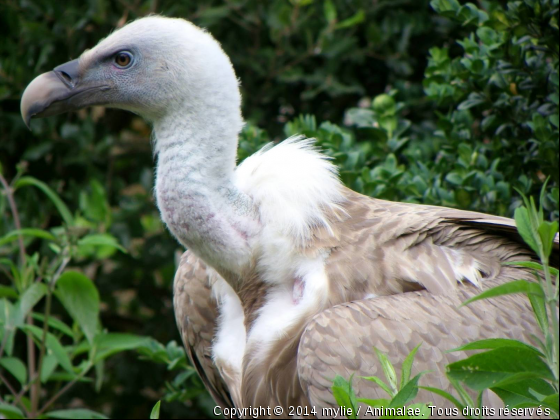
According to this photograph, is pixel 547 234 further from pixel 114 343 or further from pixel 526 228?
pixel 114 343

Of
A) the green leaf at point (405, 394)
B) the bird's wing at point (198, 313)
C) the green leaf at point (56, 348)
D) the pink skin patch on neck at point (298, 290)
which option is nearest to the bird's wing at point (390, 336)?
the pink skin patch on neck at point (298, 290)

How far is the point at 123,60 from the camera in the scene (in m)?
2.72

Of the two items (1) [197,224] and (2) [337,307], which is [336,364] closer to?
(2) [337,307]

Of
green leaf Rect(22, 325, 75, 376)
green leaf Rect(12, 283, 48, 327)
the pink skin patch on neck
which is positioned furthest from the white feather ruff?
green leaf Rect(22, 325, 75, 376)

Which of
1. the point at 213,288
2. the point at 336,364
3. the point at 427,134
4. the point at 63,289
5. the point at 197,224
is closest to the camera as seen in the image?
the point at 336,364

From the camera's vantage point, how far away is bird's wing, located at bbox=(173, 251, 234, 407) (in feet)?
10.1

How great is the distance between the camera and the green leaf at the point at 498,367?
147cm

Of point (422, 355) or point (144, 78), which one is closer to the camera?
point (422, 355)

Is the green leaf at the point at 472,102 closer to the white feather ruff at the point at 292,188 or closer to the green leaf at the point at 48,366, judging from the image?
the white feather ruff at the point at 292,188

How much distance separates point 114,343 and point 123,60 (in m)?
1.30

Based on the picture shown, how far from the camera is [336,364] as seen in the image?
2.26 m

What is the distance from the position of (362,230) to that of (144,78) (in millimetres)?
924

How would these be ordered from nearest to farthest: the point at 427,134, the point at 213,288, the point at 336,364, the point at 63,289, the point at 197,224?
1. the point at 336,364
2. the point at 197,224
3. the point at 213,288
4. the point at 63,289
5. the point at 427,134

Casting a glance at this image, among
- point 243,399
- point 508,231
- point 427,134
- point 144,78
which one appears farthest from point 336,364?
point 427,134
